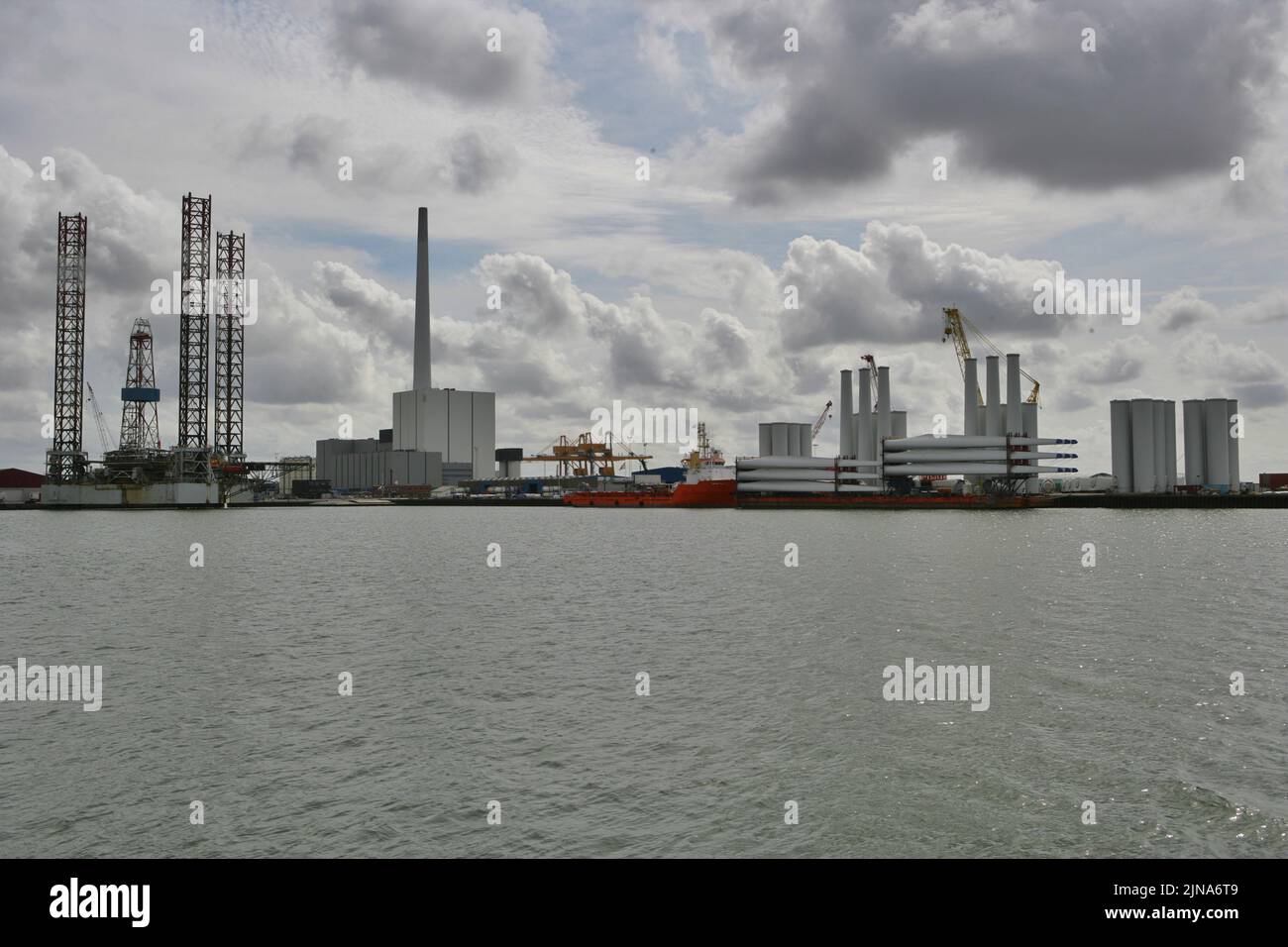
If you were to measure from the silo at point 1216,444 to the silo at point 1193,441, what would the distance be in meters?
0.74

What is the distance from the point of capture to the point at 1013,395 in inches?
6816

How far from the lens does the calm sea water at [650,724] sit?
14008 mm

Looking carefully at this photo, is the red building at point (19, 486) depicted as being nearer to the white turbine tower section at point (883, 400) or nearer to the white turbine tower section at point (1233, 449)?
the white turbine tower section at point (883, 400)

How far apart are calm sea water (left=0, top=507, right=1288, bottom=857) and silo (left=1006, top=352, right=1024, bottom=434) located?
13145cm

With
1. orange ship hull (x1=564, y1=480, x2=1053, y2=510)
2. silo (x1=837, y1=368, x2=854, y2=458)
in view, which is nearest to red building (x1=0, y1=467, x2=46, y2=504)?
orange ship hull (x1=564, y1=480, x2=1053, y2=510)

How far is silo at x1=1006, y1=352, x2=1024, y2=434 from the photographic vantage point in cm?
17125

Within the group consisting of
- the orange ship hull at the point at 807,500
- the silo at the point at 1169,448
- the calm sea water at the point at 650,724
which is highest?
the silo at the point at 1169,448

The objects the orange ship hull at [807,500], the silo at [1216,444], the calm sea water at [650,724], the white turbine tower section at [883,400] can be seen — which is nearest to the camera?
the calm sea water at [650,724]

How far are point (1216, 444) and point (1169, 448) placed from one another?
28.6ft

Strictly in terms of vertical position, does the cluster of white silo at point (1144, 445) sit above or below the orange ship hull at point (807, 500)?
above

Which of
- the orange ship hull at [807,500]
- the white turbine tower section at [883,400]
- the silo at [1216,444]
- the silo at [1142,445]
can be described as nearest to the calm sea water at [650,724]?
the orange ship hull at [807,500]
